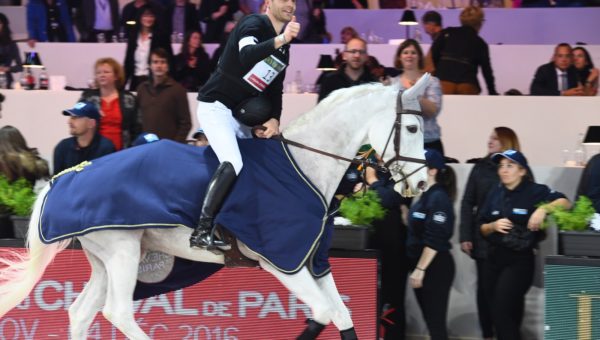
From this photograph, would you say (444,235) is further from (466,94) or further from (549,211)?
(466,94)

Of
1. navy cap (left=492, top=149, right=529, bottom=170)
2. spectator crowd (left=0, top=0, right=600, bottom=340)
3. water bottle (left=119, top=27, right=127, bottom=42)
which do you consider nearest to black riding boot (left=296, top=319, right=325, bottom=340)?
spectator crowd (left=0, top=0, right=600, bottom=340)

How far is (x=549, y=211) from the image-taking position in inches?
301

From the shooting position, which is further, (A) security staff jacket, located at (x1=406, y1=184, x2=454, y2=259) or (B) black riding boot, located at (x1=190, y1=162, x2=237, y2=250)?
(A) security staff jacket, located at (x1=406, y1=184, x2=454, y2=259)

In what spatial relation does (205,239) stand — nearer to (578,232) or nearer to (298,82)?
(578,232)

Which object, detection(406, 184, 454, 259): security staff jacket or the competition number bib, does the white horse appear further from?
detection(406, 184, 454, 259): security staff jacket

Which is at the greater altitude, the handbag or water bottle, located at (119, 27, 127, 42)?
water bottle, located at (119, 27, 127, 42)

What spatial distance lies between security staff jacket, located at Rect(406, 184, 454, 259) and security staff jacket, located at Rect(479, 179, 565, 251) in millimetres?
318

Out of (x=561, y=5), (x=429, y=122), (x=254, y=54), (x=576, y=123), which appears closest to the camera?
(x=254, y=54)

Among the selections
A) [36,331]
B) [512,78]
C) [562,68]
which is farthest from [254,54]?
[512,78]

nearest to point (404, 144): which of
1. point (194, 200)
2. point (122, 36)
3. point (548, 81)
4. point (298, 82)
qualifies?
point (194, 200)

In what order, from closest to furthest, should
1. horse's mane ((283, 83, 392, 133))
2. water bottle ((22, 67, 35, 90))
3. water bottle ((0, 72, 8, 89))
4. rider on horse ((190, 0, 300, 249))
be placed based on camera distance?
1. rider on horse ((190, 0, 300, 249))
2. horse's mane ((283, 83, 392, 133))
3. water bottle ((22, 67, 35, 90))
4. water bottle ((0, 72, 8, 89))

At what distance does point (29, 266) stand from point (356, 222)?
228cm

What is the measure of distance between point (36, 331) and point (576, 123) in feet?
17.4

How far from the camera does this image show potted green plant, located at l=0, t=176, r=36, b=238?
8.09 metres
